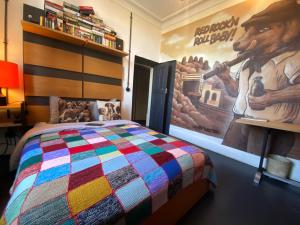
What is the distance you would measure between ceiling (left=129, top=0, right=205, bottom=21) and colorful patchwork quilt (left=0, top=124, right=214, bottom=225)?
303 cm

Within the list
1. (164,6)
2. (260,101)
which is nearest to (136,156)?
(260,101)

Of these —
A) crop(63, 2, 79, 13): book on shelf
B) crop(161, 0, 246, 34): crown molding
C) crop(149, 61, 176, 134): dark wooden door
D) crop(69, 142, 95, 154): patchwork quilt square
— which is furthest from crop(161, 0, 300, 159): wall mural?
crop(69, 142, 95, 154): patchwork quilt square

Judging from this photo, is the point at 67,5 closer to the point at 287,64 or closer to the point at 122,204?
the point at 122,204

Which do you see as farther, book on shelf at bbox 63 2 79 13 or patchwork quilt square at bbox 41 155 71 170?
book on shelf at bbox 63 2 79 13

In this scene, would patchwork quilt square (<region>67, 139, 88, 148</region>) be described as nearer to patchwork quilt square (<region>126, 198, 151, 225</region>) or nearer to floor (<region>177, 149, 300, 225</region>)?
patchwork quilt square (<region>126, 198, 151, 225</region>)

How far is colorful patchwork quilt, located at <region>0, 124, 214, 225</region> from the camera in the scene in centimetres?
63

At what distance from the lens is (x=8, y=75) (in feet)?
5.47

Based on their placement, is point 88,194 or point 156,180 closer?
point 88,194

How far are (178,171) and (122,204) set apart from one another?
514 mm

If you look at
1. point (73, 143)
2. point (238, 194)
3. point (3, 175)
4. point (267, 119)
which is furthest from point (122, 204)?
point (267, 119)

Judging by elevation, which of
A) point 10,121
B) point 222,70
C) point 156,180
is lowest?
point 156,180

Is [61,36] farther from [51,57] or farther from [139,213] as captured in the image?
[139,213]

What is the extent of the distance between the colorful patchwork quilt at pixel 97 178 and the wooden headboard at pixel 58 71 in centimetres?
105

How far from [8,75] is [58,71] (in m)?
0.67
